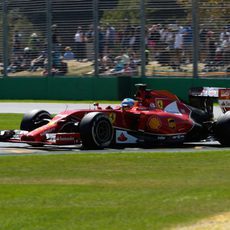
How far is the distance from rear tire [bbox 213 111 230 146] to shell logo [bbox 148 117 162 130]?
1.03 meters

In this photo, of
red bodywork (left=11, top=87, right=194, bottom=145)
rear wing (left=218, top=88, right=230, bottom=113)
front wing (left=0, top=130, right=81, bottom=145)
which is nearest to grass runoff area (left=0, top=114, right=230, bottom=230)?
front wing (left=0, top=130, right=81, bottom=145)

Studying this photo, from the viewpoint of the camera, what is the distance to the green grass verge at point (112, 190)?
8594 mm

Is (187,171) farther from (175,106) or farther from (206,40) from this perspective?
(206,40)

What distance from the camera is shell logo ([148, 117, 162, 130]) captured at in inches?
653

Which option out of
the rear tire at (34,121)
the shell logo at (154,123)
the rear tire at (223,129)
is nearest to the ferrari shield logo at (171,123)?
the shell logo at (154,123)

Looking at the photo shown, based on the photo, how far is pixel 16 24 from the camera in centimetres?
3534

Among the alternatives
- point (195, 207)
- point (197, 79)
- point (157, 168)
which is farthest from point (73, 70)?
point (195, 207)

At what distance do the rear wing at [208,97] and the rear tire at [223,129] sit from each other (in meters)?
0.83

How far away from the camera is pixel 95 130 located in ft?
51.0

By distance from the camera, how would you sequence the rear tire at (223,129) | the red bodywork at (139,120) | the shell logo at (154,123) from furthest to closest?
1. the shell logo at (154,123)
2. the rear tire at (223,129)
3. the red bodywork at (139,120)

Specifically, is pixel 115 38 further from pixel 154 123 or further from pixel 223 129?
pixel 223 129

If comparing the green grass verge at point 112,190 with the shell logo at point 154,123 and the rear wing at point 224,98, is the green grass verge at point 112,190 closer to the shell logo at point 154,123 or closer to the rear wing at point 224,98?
the shell logo at point 154,123

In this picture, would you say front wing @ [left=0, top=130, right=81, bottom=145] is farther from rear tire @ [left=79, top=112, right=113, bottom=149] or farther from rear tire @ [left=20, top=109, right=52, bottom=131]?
rear tire @ [left=20, top=109, right=52, bottom=131]

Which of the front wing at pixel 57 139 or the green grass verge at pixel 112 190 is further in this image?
the front wing at pixel 57 139
